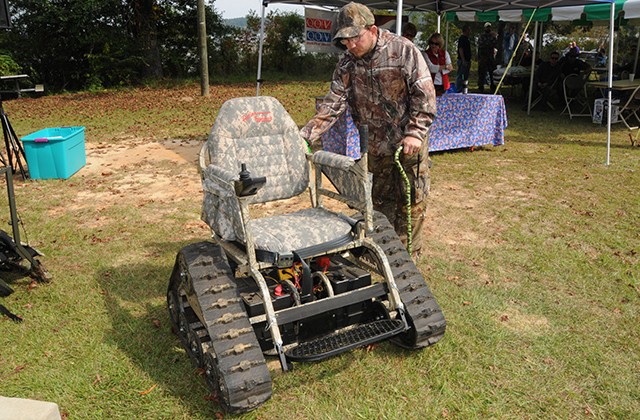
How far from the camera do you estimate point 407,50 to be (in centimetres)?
382

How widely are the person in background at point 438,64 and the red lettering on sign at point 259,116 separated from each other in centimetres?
572

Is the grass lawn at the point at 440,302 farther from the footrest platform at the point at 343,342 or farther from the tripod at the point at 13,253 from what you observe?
the footrest platform at the point at 343,342

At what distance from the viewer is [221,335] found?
A: 110 inches

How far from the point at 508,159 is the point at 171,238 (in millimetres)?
5625

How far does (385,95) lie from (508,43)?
16040 mm

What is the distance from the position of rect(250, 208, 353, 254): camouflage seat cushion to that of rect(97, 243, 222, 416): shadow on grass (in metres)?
0.90

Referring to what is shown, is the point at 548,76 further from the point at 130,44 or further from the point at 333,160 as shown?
the point at 130,44

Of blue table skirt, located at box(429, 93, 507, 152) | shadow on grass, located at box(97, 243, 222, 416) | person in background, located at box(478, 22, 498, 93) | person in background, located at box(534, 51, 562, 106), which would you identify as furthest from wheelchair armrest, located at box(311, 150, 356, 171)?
person in background, located at box(478, 22, 498, 93)

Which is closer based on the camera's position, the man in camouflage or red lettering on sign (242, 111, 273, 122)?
red lettering on sign (242, 111, 273, 122)

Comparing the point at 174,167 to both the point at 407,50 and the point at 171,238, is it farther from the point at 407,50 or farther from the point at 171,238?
the point at 407,50

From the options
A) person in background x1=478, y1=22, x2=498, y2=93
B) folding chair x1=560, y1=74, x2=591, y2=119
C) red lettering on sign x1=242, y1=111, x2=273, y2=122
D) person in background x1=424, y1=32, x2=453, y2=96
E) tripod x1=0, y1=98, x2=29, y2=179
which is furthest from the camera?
person in background x1=478, y1=22, x2=498, y2=93

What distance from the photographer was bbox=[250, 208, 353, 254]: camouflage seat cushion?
3107mm

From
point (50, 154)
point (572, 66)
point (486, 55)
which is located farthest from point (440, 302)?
point (486, 55)

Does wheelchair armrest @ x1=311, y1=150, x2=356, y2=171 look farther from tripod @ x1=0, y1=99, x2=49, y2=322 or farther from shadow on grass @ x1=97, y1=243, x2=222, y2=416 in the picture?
tripod @ x1=0, y1=99, x2=49, y2=322
